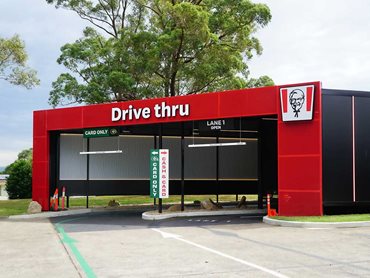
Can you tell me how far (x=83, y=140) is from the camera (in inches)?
1049

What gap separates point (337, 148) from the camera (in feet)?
61.2

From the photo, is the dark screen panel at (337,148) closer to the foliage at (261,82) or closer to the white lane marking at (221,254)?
the white lane marking at (221,254)

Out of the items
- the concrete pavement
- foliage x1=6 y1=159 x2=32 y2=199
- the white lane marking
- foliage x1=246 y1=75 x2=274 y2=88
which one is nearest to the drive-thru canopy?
the white lane marking

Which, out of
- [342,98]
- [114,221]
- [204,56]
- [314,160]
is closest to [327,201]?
[314,160]

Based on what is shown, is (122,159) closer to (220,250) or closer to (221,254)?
(220,250)

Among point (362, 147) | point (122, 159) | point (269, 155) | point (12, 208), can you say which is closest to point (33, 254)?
point (362, 147)

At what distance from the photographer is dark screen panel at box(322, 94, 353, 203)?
60.6ft

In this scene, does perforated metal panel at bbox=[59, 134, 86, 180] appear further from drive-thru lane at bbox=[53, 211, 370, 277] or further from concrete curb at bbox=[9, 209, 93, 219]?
drive-thru lane at bbox=[53, 211, 370, 277]

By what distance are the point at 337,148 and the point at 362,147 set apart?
3.99 ft

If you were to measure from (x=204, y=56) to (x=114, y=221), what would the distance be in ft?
74.5

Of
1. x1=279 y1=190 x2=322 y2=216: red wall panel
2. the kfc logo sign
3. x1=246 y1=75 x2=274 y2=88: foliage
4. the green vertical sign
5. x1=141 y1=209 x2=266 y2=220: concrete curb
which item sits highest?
x1=246 y1=75 x2=274 y2=88: foliage

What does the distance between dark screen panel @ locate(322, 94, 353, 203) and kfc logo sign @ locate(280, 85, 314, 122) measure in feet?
2.72

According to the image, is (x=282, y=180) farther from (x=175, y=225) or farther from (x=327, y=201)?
(x=175, y=225)

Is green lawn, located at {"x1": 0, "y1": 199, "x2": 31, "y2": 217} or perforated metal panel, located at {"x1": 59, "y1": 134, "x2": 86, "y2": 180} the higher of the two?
perforated metal panel, located at {"x1": 59, "y1": 134, "x2": 86, "y2": 180}
